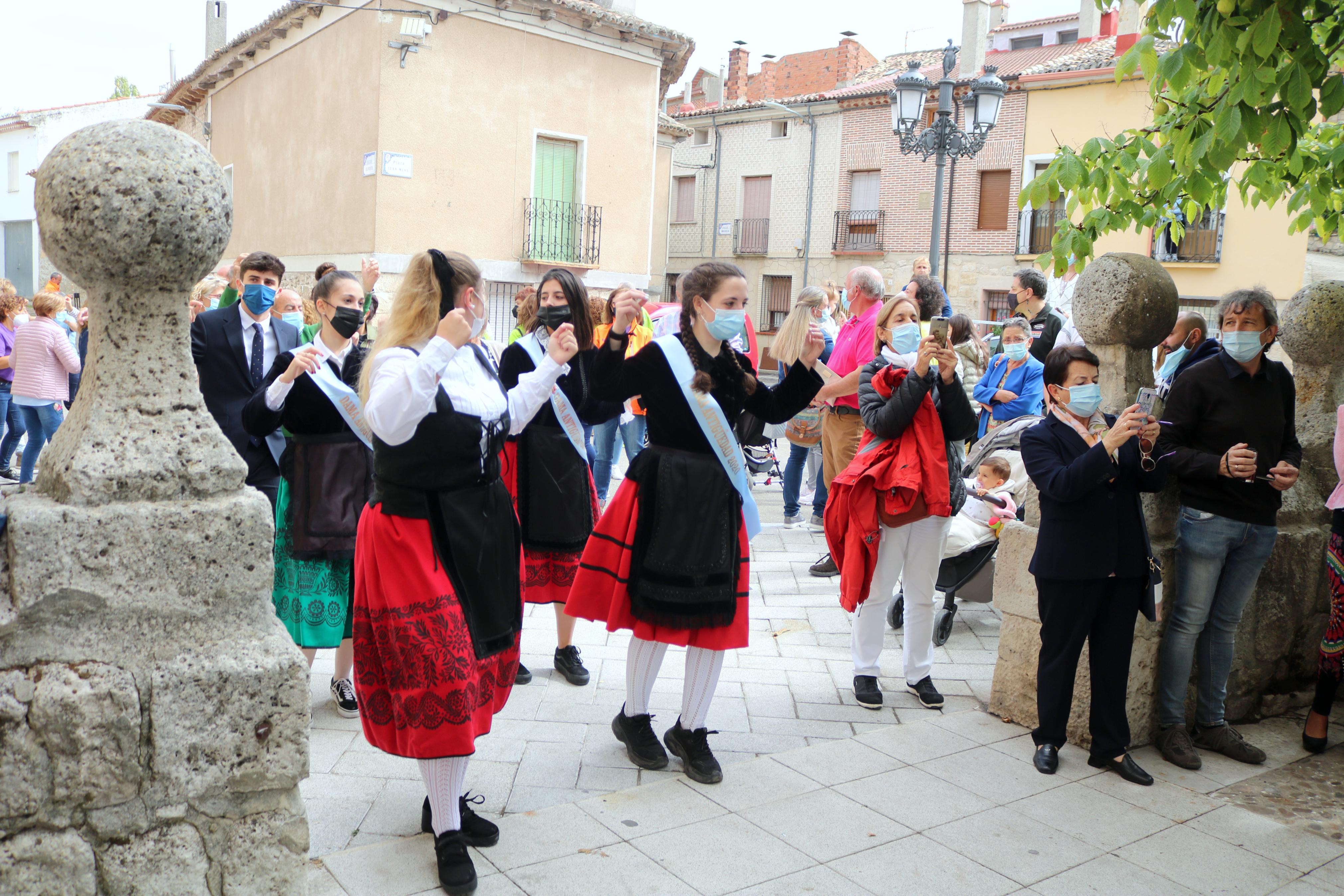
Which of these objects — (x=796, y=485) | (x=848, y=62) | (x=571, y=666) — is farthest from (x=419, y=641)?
(x=848, y=62)

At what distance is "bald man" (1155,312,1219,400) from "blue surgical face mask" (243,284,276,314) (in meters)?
3.90

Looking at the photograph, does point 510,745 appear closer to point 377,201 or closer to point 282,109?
point 377,201

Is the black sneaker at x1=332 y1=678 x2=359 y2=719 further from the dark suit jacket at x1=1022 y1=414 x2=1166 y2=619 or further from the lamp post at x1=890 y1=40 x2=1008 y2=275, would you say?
the lamp post at x1=890 y1=40 x2=1008 y2=275

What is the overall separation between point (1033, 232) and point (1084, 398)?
71.4ft

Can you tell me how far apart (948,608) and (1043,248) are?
19.8 metres

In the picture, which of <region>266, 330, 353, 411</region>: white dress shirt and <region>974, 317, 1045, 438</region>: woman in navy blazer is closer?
<region>266, 330, 353, 411</region>: white dress shirt

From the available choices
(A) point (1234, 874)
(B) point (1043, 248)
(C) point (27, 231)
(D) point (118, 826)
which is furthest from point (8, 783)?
(C) point (27, 231)

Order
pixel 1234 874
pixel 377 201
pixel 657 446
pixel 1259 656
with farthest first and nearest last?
pixel 377 201 → pixel 1259 656 → pixel 657 446 → pixel 1234 874

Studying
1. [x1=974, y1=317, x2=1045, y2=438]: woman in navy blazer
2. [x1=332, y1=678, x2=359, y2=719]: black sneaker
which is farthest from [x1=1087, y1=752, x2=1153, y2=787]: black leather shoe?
[x1=974, y1=317, x2=1045, y2=438]: woman in navy blazer

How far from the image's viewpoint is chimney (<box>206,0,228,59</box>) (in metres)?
25.3

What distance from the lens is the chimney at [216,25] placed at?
25.3 meters

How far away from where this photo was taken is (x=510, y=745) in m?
4.25

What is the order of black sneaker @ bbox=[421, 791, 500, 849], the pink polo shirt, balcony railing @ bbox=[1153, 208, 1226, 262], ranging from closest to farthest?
black sneaker @ bbox=[421, 791, 500, 849] < the pink polo shirt < balcony railing @ bbox=[1153, 208, 1226, 262]

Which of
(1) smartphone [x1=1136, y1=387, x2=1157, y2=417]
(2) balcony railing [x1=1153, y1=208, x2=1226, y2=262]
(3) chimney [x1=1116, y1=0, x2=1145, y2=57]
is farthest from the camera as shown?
(3) chimney [x1=1116, y1=0, x2=1145, y2=57]
